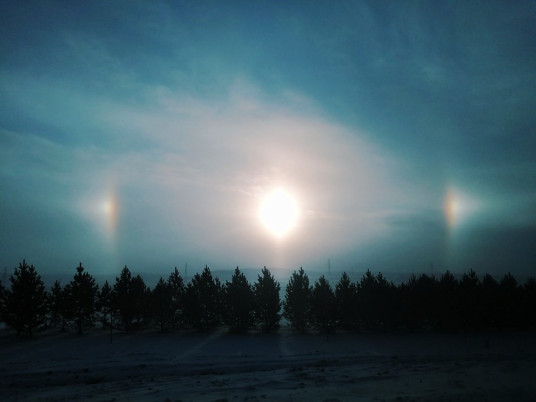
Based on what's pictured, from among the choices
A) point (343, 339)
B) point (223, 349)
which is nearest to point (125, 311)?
point (223, 349)

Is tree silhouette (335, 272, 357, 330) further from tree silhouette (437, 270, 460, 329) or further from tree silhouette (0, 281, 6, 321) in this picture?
tree silhouette (0, 281, 6, 321)

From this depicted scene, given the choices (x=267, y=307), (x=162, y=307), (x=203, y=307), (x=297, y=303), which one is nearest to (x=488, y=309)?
(x=297, y=303)

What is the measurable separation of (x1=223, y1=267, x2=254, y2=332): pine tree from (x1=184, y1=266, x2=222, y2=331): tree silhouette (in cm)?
109

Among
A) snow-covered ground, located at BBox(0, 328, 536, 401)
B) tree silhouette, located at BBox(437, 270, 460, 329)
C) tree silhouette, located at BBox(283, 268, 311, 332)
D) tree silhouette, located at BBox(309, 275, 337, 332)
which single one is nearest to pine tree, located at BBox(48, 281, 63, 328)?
snow-covered ground, located at BBox(0, 328, 536, 401)

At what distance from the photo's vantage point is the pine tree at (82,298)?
3933cm

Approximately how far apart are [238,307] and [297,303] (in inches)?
277

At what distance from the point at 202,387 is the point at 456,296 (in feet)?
108

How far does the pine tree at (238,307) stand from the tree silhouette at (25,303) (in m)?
21.2

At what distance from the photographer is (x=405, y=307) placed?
3706 centimetres

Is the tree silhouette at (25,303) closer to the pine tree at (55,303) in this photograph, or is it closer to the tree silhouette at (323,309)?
the pine tree at (55,303)

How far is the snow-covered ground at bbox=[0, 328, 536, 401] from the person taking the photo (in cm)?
1420

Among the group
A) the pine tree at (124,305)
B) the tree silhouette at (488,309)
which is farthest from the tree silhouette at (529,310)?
the pine tree at (124,305)

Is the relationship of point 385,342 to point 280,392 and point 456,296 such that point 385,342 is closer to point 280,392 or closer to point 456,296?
point 456,296

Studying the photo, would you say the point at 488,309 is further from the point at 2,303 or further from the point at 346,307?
the point at 2,303
